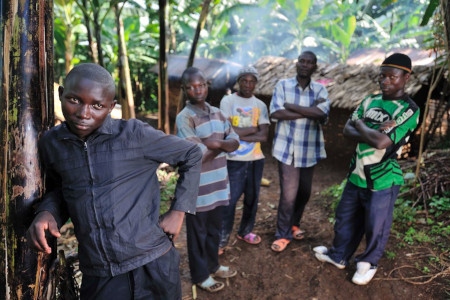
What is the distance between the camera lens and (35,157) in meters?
1.47

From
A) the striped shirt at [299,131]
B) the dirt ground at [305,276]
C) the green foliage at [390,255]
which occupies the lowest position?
the dirt ground at [305,276]

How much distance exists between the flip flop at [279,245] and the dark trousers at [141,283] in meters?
2.04

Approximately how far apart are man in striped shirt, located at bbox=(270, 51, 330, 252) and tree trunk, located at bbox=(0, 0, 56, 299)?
8.14ft

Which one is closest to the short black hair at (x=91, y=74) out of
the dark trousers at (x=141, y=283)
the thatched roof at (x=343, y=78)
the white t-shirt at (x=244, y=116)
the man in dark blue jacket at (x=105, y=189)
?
the man in dark blue jacket at (x=105, y=189)

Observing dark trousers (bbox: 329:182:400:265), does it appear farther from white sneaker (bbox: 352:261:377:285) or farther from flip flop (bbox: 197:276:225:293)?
flip flop (bbox: 197:276:225:293)

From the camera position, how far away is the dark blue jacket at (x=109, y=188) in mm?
1484

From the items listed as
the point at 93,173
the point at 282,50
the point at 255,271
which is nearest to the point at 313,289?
the point at 255,271

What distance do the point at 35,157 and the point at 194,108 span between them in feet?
4.54

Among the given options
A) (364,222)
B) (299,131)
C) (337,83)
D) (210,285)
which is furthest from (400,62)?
(337,83)

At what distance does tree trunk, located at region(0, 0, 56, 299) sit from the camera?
1.37 meters

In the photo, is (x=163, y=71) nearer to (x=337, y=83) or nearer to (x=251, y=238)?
(x=251, y=238)

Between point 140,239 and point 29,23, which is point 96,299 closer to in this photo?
point 140,239

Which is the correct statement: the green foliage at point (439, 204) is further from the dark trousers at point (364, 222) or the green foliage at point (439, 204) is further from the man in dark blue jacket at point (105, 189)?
the man in dark blue jacket at point (105, 189)

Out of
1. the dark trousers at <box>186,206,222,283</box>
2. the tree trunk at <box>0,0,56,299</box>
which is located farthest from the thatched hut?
the tree trunk at <box>0,0,56,299</box>
